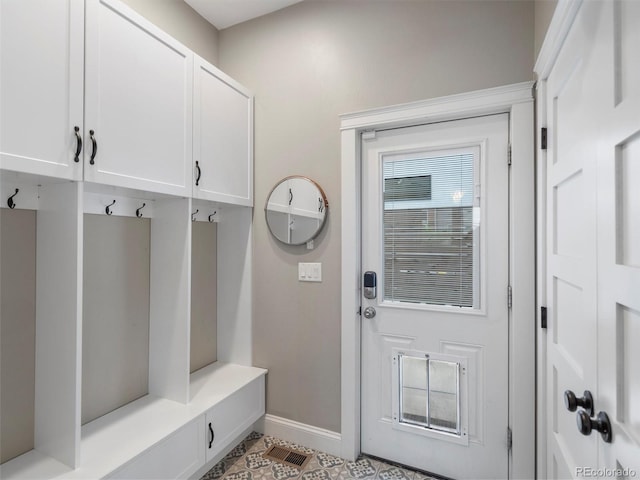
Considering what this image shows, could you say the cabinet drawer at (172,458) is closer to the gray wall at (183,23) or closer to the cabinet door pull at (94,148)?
the cabinet door pull at (94,148)

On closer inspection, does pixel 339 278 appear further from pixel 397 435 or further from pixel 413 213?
pixel 397 435

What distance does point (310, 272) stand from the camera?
2160mm

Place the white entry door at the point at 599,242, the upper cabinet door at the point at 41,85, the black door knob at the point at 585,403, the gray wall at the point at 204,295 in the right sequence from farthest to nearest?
the gray wall at the point at 204,295 < the upper cabinet door at the point at 41,85 < the black door knob at the point at 585,403 < the white entry door at the point at 599,242

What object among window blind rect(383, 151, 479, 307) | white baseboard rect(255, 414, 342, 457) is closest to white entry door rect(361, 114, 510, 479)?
window blind rect(383, 151, 479, 307)

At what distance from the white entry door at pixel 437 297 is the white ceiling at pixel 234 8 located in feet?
3.78

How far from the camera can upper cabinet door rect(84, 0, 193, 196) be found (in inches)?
53.9

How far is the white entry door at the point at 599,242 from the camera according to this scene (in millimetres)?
741

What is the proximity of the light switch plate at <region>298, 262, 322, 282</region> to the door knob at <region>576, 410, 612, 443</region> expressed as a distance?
1448 mm

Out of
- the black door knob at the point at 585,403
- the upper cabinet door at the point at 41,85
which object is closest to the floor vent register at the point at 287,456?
the black door knob at the point at 585,403

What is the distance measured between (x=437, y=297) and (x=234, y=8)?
7.57ft

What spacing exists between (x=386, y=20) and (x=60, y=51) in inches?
64.9

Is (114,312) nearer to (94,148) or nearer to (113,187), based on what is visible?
(113,187)

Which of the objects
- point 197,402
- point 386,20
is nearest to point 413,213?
point 386,20

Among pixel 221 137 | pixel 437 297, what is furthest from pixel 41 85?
pixel 437 297
